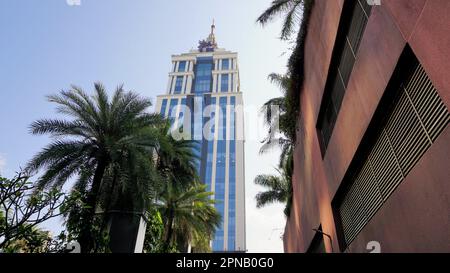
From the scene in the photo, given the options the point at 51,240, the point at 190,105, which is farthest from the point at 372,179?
the point at 190,105

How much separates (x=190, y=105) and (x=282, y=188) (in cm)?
6100

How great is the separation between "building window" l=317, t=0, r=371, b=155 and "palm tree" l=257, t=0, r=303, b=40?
4562mm

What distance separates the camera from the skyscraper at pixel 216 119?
2584 inches

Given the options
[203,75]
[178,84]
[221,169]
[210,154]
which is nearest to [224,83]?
[203,75]

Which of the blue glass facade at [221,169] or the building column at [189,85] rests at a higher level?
the building column at [189,85]

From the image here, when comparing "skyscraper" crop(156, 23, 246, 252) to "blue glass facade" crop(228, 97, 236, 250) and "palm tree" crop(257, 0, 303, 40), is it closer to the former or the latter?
"blue glass facade" crop(228, 97, 236, 250)

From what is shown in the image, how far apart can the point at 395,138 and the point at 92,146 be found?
10777 mm

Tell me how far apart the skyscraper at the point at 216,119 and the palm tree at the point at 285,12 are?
160 ft

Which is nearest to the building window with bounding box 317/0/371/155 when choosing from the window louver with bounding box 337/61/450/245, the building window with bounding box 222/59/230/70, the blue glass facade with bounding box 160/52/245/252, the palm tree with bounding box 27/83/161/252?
the window louver with bounding box 337/61/450/245

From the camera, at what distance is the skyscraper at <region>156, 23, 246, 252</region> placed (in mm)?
65625

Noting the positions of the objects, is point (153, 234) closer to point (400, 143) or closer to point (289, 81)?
point (289, 81)

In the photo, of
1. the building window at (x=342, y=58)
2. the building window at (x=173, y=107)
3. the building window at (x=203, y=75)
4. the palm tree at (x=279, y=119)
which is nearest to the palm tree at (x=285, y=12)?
the palm tree at (x=279, y=119)

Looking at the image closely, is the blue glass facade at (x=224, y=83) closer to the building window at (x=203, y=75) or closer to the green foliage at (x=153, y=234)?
the building window at (x=203, y=75)
